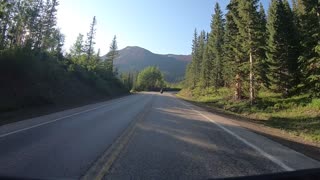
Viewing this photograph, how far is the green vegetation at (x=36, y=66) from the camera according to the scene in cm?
2600

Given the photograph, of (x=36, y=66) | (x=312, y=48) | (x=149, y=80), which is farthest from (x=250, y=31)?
(x=149, y=80)

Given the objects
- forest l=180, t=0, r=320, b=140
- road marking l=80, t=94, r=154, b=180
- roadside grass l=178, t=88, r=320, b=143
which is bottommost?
road marking l=80, t=94, r=154, b=180

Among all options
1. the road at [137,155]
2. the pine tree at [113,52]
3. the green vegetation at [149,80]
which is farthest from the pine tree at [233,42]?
the green vegetation at [149,80]

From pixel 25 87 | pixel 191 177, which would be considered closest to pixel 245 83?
pixel 25 87

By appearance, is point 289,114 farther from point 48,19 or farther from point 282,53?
point 48,19

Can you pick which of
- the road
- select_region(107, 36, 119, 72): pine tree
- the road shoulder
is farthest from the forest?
select_region(107, 36, 119, 72): pine tree

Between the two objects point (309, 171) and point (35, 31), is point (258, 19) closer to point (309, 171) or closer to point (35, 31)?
point (309, 171)

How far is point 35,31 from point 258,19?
129 ft

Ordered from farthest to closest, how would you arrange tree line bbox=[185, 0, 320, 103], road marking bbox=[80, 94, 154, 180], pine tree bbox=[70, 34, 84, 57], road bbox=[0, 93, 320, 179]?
pine tree bbox=[70, 34, 84, 57] → tree line bbox=[185, 0, 320, 103] → road bbox=[0, 93, 320, 179] → road marking bbox=[80, 94, 154, 180]

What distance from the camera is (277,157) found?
9211mm

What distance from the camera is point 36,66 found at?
31141 millimetres

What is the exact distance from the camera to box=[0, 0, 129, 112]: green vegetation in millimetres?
26000

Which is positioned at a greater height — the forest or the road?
the forest

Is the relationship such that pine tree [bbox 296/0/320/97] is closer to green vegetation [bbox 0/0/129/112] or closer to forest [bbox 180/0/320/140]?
forest [bbox 180/0/320/140]
